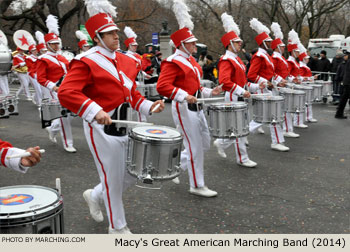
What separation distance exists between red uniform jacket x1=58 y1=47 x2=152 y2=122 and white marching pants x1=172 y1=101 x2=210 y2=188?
126 centimetres

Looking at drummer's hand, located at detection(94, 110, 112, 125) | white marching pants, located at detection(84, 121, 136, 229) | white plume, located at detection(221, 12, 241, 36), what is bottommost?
white marching pants, located at detection(84, 121, 136, 229)

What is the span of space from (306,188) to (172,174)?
2.60 metres

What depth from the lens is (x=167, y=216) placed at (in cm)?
454

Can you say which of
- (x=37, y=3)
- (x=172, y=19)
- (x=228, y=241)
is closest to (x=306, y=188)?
(x=228, y=241)

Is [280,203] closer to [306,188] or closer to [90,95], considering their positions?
[306,188]

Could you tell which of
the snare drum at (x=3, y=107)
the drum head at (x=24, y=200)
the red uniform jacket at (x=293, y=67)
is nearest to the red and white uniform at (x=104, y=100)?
the drum head at (x=24, y=200)

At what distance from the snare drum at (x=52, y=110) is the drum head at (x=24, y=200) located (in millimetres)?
4256

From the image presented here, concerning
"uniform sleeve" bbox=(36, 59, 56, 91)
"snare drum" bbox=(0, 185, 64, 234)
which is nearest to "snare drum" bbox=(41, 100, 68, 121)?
"uniform sleeve" bbox=(36, 59, 56, 91)

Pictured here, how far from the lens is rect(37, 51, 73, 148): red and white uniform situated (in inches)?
293

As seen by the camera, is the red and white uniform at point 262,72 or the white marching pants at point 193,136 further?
the red and white uniform at point 262,72

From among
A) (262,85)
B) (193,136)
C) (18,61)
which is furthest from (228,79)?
(18,61)

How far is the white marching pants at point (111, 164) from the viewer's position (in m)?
3.63

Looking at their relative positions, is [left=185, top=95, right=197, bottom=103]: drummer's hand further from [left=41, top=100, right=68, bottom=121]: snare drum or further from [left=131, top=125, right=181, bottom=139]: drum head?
[left=41, top=100, right=68, bottom=121]: snare drum

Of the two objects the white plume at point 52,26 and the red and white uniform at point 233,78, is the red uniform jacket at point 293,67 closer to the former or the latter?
the red and white uniform at point 233,78
